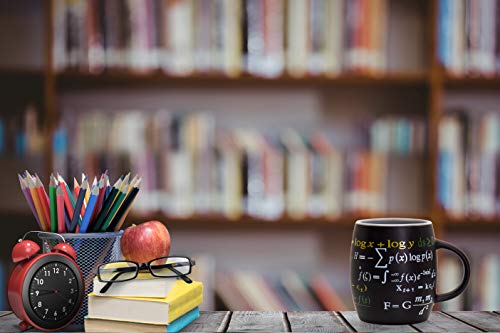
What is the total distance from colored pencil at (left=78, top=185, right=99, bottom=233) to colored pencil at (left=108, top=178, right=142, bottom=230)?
3 cm

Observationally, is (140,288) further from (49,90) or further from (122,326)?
(49,90)

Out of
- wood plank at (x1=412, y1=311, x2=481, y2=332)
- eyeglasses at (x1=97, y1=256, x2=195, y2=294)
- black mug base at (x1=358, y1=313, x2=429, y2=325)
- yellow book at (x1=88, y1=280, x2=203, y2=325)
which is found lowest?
wood plank at (x1=412, y1=311, x2=481, y2=332)

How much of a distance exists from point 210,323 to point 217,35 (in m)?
1.58

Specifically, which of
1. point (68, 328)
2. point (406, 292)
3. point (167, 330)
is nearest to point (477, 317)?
point (406, 292)

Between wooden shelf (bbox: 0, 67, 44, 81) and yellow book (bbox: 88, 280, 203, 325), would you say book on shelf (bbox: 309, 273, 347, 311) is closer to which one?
wooden shelf (bbox: 0, 67, 44, 81)

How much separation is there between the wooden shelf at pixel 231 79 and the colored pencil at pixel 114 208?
1482mm

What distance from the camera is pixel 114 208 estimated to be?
3.18 ft

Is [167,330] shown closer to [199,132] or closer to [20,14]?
[199,132]

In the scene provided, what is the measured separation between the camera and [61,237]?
0.95m

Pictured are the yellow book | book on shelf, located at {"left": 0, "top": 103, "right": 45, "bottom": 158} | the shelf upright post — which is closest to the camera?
the yellow book

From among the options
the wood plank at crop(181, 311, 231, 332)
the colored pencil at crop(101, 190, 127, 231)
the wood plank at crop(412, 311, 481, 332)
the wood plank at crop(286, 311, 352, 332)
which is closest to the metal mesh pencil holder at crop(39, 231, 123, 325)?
the colored pencil at crop(101, 190, 127, 231)

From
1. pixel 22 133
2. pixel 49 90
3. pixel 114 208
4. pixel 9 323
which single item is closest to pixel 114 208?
pixel 114 208

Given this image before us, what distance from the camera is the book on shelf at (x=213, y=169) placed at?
239 centimetres

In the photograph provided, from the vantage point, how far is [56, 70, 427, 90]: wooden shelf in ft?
7.92
